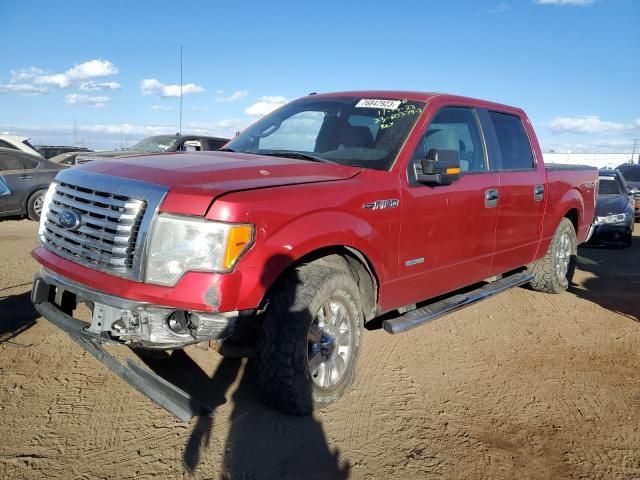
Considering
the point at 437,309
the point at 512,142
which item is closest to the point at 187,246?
the point at 437,309

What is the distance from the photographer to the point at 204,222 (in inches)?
109

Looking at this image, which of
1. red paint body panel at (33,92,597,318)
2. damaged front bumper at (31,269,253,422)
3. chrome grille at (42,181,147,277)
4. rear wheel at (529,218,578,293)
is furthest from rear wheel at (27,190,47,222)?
rear wheel at (529,218,578,293)

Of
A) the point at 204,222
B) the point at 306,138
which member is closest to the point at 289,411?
the point at 204,222

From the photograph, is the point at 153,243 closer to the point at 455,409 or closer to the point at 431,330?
the point at 455,409

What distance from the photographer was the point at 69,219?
3.17m

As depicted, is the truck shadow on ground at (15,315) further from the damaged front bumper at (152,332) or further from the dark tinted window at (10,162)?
the dark tinted window at (10,162)

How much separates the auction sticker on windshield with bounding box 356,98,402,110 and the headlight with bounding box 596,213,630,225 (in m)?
8.12

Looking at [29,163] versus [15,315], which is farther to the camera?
[29,163]

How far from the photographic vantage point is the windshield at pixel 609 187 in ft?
38.4

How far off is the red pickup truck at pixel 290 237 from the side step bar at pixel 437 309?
0.6 inches

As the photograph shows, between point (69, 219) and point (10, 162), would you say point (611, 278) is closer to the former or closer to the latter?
point (69, 219)

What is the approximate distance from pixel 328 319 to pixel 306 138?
165 centimetres

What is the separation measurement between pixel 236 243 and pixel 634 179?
1656cm

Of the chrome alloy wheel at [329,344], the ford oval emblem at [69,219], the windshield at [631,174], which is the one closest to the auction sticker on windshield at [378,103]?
the chrome alloy wheel at [329,344]
